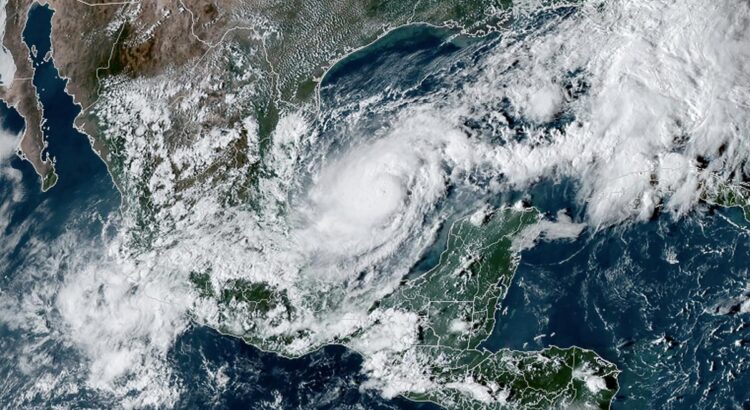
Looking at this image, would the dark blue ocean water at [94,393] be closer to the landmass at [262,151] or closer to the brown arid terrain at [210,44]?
the landmass at [262,151]

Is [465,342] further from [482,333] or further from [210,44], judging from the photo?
[210,44]

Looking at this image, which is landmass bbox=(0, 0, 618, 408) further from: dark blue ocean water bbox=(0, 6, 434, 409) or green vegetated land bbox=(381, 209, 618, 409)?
dark blue ocean water bbox=(0, 6, 434, 409)

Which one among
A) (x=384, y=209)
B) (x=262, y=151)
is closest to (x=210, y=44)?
(x=262, y=151)

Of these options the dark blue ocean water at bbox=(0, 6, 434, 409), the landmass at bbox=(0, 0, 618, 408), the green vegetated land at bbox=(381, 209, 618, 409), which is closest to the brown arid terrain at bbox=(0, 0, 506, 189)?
the landmass at bbox=(0, 0, 618, 408)

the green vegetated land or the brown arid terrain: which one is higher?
the brown arid terrain

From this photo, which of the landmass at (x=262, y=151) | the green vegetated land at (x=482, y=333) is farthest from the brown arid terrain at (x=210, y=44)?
the green vegetated land at (x=482, y=333)

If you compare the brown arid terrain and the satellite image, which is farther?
the brown arid terrain

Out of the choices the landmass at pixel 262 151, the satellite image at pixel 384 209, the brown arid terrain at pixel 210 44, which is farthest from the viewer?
the brown arid terrain at pixel 210 44
